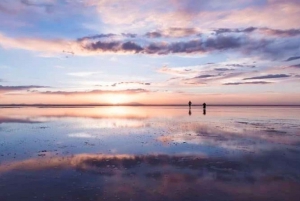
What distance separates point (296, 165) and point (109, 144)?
14.3 meters

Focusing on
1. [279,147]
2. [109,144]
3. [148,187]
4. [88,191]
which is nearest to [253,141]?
[279,147]

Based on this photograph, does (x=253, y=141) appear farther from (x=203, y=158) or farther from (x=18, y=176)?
(x=18, y=176)

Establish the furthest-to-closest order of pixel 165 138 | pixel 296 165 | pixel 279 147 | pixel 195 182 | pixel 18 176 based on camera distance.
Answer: pixel 165 138, pixel 279 147, pixel 296 165, pixel 18 176, pixel 195 182

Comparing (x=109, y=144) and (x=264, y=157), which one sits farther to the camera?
(x=109, y=144)

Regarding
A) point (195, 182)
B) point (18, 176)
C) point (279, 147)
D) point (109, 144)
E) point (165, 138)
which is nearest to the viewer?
point (195, 182)

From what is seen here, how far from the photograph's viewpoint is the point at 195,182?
514 inches

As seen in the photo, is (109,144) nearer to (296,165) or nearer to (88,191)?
(88,191)

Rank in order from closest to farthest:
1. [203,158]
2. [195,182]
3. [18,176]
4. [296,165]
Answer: [195,182] → [18,176] → [296,165] → [203,158]

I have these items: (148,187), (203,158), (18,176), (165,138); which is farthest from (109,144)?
(148,187)

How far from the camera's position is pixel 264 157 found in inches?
726

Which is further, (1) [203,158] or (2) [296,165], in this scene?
(1) [203,158]

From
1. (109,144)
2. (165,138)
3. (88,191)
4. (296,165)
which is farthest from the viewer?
(165,138)

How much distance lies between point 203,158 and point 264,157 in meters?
3.99

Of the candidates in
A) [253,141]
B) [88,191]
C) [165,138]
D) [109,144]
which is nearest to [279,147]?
[253,141]
